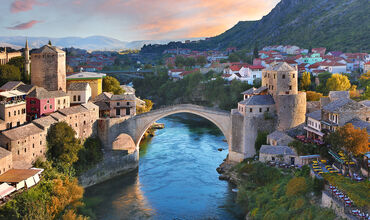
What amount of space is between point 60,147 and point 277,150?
1269 centimetres

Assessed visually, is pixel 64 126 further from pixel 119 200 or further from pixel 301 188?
pixel 301 188

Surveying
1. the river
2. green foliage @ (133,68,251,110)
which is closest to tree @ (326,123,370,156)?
the river

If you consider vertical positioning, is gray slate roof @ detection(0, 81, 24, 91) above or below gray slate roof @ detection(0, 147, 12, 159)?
above

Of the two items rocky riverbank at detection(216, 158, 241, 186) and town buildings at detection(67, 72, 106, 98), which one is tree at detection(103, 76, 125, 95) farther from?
rocky riverbank at detection(216, 158, 241, 186)

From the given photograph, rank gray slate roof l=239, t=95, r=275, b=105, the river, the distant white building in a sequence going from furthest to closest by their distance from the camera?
the distant white building < gray slate roof l=239, t=95, r=275, b=105 < the river

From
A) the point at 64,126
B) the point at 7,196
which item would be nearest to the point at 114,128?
the point at 64,126

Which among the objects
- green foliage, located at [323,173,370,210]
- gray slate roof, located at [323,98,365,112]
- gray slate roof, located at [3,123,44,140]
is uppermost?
gray slate roof, located at [323,98,365,112]

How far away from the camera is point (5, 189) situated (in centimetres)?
2036

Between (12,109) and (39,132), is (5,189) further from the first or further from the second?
(12,109)

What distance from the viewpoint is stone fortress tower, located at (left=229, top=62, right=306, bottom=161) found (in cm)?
2894

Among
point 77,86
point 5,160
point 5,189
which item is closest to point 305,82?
point 77,86

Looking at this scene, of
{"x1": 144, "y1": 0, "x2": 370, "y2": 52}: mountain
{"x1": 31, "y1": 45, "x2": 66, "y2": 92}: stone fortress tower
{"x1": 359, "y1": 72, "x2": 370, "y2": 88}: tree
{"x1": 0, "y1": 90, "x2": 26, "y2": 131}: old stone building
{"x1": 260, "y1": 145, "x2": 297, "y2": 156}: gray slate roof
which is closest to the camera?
{"x1": 0, "y1": 90, "x2": 26, "y2": 131}: old stone building

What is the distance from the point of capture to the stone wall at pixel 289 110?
28844 mm

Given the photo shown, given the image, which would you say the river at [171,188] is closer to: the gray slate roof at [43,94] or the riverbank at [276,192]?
the riverbank at [276,192]
